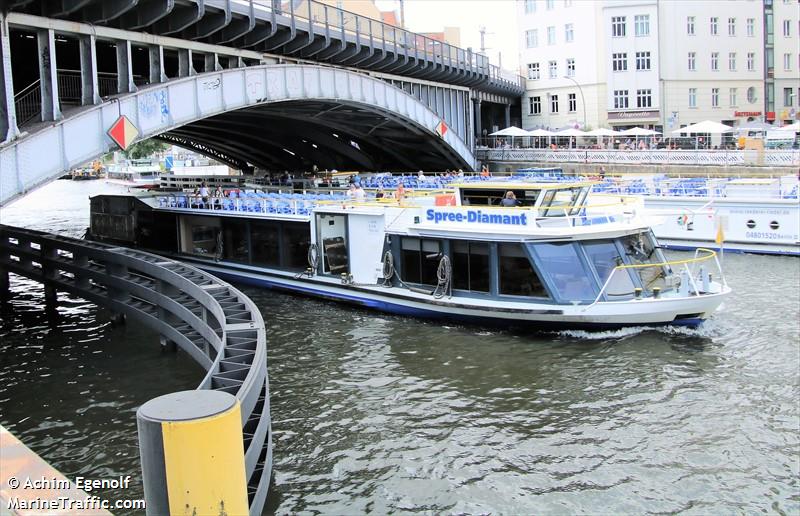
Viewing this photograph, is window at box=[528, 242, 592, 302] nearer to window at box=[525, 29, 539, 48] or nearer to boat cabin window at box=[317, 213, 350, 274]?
boat cabin window at box=[317, 213, 350, 274]

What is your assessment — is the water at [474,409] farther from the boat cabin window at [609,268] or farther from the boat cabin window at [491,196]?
the boat cabin window at [491,196]

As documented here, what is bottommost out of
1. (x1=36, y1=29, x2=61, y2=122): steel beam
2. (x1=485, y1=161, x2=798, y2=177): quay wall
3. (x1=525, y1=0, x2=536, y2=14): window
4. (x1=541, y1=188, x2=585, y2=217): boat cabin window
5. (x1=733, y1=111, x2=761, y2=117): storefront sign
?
Answer: (x1=541, y1=188, x2=585, y2=217): boat cabin window

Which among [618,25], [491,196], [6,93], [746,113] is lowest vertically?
[491,196]

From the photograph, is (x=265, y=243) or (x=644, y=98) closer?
(x=265, y=243)

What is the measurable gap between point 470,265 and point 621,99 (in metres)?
51.2

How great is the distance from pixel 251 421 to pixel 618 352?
9.95 meters

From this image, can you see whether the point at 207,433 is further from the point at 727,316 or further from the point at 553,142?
the point at 553,142

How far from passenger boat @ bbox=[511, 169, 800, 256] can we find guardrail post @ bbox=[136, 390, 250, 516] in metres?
24.6

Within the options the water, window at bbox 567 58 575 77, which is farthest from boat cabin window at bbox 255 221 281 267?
window at bbox 567 58 575 77

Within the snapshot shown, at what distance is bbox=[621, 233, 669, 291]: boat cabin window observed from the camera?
Result: 19.7 metres

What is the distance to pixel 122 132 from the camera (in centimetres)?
2291

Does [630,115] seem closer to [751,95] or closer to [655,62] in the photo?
[655,62]

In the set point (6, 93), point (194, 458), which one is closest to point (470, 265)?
point (6, 93)

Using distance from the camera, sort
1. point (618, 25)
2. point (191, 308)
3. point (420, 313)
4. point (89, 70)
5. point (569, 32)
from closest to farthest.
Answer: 1. point (191, 308)
2. point (420, 313)
3. point (89, 70)
4. point (618, 25)
5. point (569, 32)
